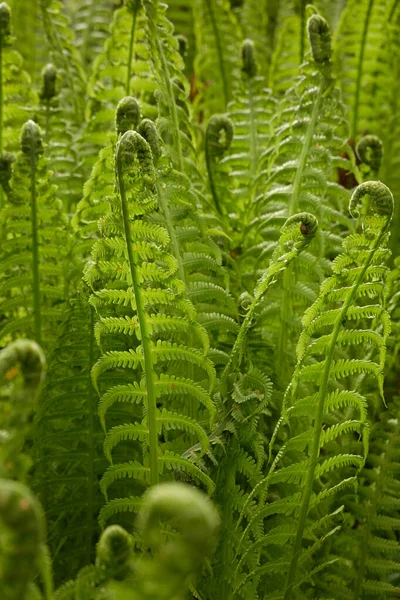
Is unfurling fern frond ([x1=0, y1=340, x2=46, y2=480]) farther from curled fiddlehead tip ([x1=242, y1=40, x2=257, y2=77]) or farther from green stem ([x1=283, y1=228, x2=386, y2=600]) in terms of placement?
curled fiddlehead tip ([x1=242, y1=40, x2=257, y2=77])

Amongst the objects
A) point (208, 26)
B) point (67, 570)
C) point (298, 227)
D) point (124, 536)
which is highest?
point (208, 26)

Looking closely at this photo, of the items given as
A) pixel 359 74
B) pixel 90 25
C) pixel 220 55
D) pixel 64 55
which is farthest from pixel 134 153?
pixel 90 25

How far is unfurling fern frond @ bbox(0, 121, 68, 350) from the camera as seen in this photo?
1011 millimetres

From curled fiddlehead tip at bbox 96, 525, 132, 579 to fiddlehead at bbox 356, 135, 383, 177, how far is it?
2.65 ft

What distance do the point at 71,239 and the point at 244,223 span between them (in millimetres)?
351

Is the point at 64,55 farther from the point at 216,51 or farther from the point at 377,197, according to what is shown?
the point at 377,197

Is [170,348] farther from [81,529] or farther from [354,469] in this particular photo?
[354,469]

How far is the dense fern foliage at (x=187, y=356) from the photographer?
78 cm

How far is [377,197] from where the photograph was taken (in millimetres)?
780

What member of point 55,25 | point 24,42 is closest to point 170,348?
point 55,25

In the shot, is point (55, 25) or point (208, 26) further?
point (208, 26)

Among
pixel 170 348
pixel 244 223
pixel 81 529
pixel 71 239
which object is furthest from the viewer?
pixel 244 223

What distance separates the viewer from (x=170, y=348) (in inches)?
32.9

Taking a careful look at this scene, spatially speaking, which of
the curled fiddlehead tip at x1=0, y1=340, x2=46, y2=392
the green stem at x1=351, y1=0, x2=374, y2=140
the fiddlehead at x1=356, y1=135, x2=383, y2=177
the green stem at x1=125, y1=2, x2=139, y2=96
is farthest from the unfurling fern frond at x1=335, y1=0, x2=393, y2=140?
the curled fiddlehead tip at x1=0, y1=340, x2=46, y2=392
